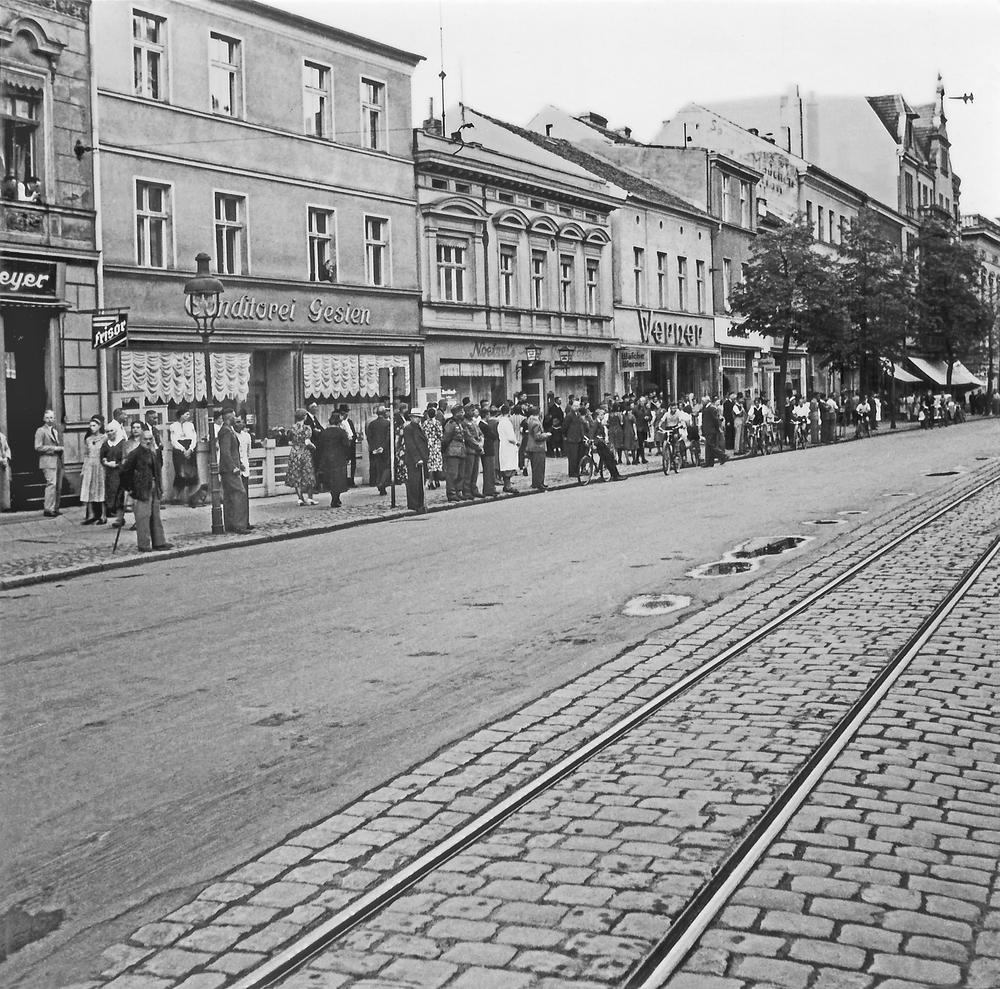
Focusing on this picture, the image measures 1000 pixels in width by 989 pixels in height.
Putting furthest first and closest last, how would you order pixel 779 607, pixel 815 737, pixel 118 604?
pixel 118 604, pixel 779 607, pixel 815 737

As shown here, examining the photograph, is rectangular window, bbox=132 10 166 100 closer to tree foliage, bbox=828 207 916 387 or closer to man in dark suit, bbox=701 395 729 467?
man in dark suit, bbox=701 395 729 467

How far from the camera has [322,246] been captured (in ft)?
→ 100

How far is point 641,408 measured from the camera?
119 feet

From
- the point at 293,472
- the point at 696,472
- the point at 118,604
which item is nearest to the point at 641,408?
the point at 696,472

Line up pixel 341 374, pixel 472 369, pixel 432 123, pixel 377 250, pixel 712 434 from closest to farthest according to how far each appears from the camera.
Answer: pixel 341 374, pixel 377 250, pixel 712 434, pixel 472 369, pixel 432 123

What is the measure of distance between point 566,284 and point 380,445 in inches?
640

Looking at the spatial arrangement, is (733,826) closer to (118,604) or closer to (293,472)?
(118,604)

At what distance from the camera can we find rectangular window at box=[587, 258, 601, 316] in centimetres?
4256

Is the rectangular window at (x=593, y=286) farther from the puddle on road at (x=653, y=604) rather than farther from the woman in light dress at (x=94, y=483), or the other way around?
the puddle on road at (x=653, y=604)

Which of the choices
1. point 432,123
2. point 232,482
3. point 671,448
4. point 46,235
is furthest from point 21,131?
point 432,123

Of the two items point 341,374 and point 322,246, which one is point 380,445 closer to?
point 341,374

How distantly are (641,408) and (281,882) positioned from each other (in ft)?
104

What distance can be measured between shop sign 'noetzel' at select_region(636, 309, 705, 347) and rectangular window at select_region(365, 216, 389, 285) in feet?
49.8

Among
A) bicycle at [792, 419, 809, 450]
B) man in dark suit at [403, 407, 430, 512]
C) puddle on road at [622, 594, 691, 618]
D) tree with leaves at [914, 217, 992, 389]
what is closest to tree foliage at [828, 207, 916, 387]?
bicycle at [792, 419, 809, 450]
